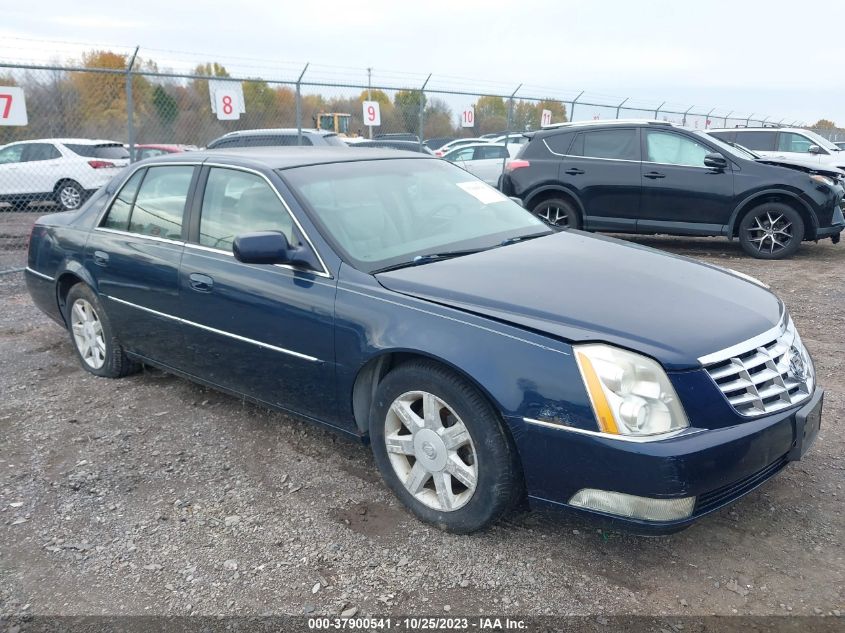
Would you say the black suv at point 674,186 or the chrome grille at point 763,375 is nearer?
the chrome grille at point 763,375

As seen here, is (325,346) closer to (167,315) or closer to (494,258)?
(494,258)

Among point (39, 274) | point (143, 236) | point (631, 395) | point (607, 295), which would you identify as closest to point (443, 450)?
point (631, 395)

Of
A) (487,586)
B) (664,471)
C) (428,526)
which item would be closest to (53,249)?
(428,526)

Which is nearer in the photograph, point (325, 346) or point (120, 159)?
point (325, 346)

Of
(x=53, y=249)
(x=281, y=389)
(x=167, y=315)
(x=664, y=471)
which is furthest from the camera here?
(x=53, y=249)

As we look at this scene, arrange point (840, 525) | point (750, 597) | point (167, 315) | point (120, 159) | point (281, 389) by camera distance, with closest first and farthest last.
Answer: point (750, 597) → point (840, 525) → point (281, 389) → point (167, 315) → point (120, 159)

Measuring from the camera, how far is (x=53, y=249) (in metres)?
4.98

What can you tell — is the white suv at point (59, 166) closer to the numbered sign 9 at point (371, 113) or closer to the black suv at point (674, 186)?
the numbered sign 9 at point (371, 113)

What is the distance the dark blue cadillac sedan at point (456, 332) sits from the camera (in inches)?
98.0

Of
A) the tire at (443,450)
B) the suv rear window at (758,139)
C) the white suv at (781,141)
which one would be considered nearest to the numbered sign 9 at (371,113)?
the white suv at (781,141)

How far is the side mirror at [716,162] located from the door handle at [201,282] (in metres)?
7.12

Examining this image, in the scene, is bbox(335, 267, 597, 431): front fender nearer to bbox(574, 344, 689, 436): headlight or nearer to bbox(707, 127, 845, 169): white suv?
bbox(574, 344, 689, 436): headlight

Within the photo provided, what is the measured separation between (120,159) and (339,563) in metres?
13.2

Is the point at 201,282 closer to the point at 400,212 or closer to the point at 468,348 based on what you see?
the point at 400,212
